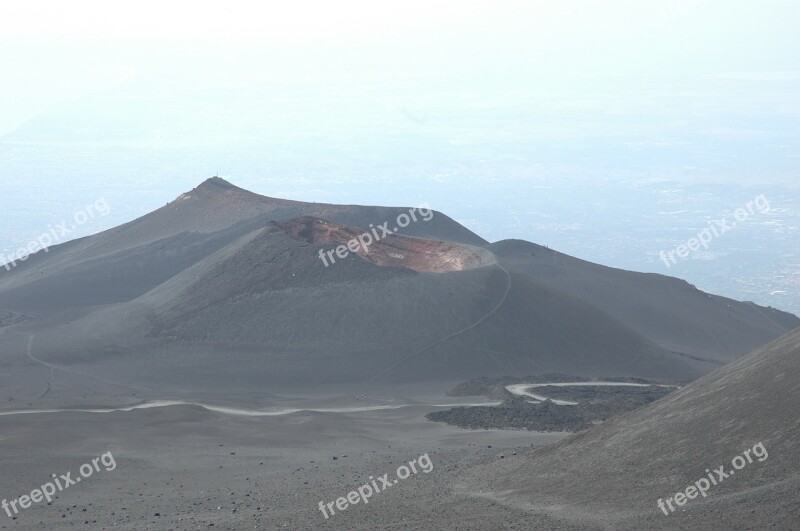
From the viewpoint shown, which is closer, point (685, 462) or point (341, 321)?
point (685, 462)

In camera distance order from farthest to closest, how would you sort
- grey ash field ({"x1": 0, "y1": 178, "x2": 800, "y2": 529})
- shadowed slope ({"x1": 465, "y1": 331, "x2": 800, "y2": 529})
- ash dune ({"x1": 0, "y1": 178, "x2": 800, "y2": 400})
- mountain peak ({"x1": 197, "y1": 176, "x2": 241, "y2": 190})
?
mountain peak ({"x1": 197, "y1": 176, "x2": 241, "y2": 190}) < ash dune ({"x1": 0, "y1": 178, "x2": 800, "y2": 400}) < grey ash field ({"x1": 0, "y1": 178, "x2": 800, "y2": 529}) < shadowed slope ({"x1": 465, "y1": 331, "x2": 800, "y2": 529})

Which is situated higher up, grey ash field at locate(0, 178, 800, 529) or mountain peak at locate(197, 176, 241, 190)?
mountain peak at locate(197, 176, 241, 190)

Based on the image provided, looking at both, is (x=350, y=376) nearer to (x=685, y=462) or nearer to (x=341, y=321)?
(x=341, y=321)

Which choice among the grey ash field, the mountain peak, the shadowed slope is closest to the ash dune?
the grey ash field

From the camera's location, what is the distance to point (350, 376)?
45312 millimetres

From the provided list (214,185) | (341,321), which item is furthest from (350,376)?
(214,185)

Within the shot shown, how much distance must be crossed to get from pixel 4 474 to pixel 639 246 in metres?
147

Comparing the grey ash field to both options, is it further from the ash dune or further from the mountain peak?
the mountain peak

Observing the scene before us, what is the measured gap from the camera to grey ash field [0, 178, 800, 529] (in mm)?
22016

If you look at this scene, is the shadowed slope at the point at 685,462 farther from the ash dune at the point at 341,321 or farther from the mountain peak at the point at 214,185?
the mountain peak at the point at 214,185

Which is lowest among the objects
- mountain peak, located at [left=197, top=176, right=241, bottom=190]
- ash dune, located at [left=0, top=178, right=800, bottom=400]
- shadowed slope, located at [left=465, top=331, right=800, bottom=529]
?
shadowed slope, located at [left=465, top=331, right=800, bottom=529]

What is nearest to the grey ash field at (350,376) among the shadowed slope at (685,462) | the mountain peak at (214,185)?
the shadowed slope at (685,462)

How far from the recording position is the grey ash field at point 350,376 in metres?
22.0

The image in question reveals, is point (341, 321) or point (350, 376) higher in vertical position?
point (341, 321)
